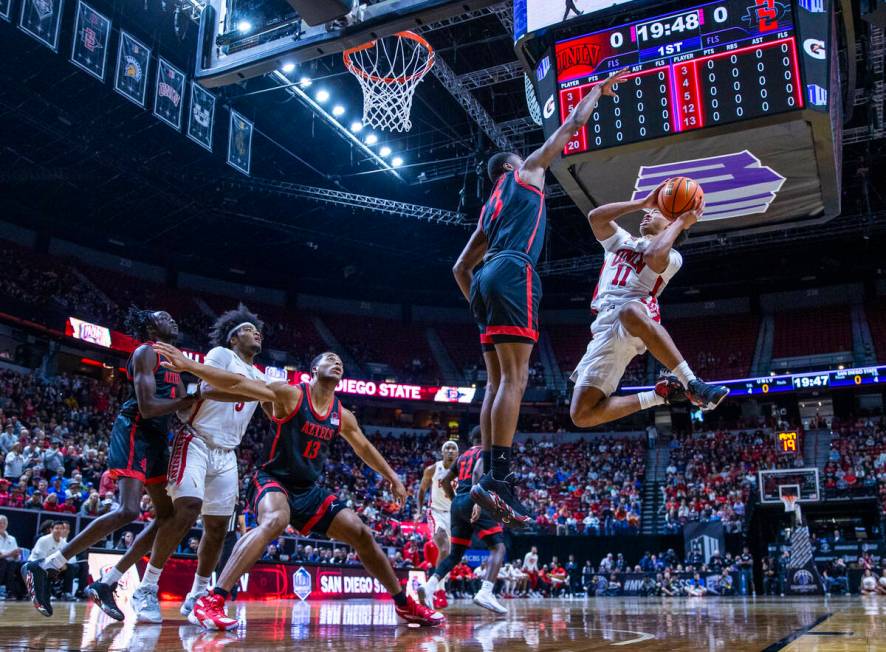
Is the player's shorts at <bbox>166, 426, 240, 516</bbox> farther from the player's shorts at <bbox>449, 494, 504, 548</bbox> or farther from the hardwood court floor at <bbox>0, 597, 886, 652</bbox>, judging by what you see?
the player's shorts at <bbox>449, 494, 504, 548</bbox>

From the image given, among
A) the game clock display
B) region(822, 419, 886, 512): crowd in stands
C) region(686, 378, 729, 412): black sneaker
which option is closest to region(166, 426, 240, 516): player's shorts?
region(686, 378, 729, 412): black sneaker

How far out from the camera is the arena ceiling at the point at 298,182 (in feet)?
58.4

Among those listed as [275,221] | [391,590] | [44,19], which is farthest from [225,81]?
[275,221]

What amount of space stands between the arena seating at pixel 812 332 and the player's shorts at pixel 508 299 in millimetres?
28220

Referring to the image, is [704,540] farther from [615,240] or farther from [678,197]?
[678,197]

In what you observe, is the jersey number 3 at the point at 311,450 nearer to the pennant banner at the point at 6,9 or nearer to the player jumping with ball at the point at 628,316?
the player jumping with ball at the point at 628,316

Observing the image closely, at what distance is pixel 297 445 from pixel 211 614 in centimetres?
108

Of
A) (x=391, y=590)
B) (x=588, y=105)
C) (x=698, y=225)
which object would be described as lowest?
(x=391, y=590)

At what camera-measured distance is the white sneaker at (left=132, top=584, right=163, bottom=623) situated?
505 centimetres

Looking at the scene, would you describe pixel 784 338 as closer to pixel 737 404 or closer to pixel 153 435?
pixel 737 404

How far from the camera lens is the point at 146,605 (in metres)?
5.09

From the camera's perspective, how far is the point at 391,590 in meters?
4.83

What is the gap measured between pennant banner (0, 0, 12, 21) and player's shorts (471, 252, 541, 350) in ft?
40.1

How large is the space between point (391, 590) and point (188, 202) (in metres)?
20.3
